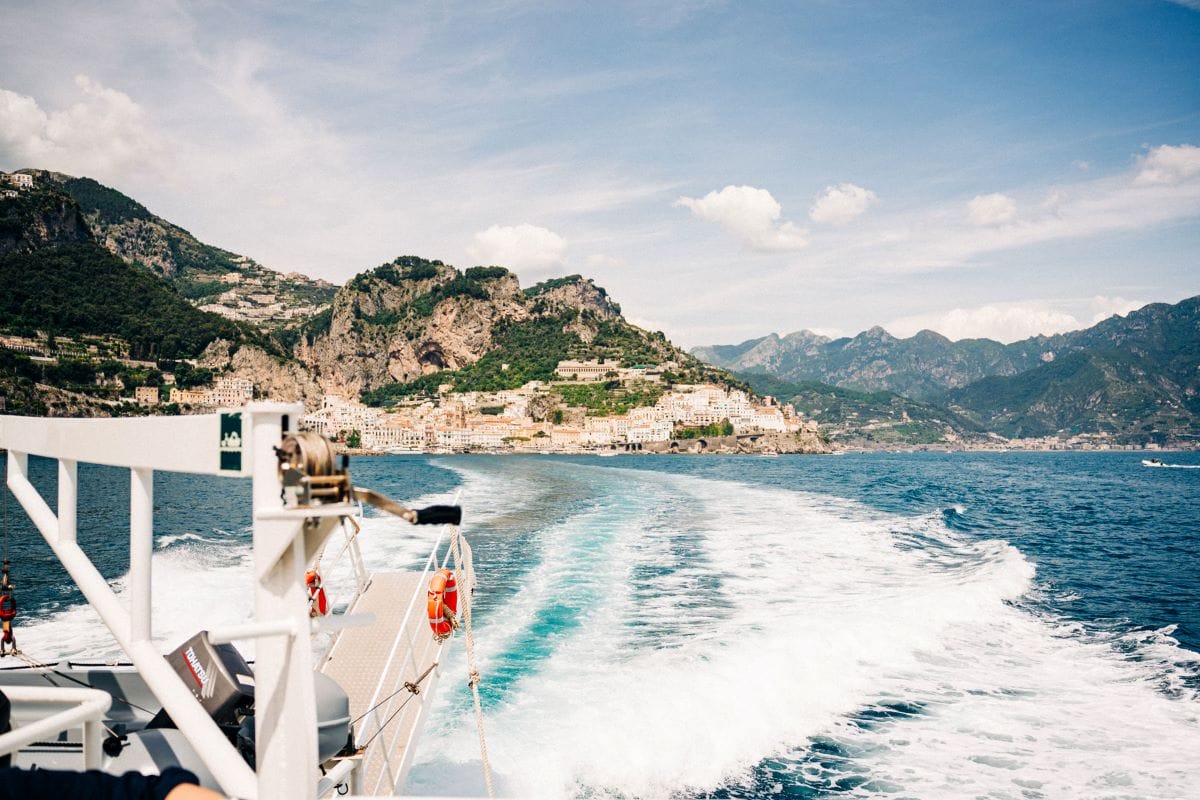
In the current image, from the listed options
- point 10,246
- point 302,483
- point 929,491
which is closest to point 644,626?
point 302,483

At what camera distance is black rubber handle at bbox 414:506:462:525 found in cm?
251

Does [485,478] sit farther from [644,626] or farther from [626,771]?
[626,771]

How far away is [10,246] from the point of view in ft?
368

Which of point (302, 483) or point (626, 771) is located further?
point (626, 771)

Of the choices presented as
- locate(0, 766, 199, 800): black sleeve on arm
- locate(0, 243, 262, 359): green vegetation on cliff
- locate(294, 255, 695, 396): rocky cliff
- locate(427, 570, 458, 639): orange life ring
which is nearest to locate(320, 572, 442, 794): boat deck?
locate(427, 570, 458, 639): orange life ring

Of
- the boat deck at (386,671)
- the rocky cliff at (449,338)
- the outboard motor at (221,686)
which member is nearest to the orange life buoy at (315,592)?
the boat deck at (386,671)

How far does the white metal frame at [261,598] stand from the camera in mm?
2455

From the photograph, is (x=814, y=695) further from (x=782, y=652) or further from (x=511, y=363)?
(x=511, y=363)

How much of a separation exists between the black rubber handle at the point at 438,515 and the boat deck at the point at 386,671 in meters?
2.64

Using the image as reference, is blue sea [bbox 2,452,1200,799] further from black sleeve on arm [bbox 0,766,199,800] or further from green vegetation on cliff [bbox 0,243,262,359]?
green vegetation on cliff [bbox 0,243,262,359]

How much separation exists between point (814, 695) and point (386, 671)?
6213 mm

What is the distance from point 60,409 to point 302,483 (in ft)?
308

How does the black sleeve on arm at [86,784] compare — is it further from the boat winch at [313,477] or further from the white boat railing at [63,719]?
the boat winch at [313,477]

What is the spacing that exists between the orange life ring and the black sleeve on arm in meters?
4.65
